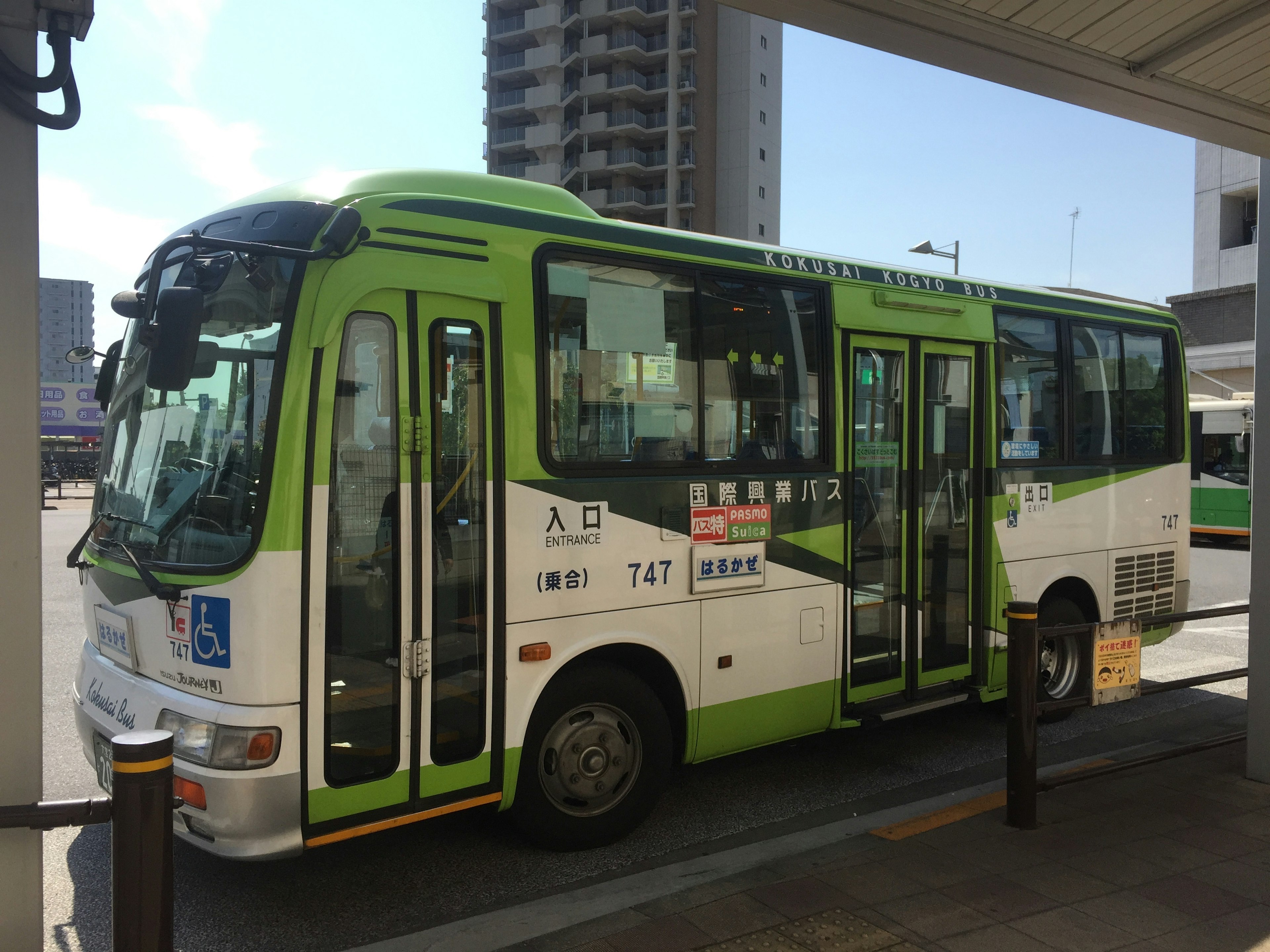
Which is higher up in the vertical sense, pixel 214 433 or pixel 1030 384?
pixel 1030 384

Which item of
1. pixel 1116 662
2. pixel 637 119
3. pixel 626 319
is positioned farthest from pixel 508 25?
pixel 1116 662

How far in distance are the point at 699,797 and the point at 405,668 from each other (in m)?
2.36

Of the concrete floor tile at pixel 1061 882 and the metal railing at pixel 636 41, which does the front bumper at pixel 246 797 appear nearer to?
the concrete floor tile at pixel 1061 882

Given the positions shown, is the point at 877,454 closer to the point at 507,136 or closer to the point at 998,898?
the point at 998,898

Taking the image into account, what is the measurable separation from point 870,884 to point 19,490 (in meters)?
3.60

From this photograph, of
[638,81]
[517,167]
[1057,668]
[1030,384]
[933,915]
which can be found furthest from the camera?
[517,167]

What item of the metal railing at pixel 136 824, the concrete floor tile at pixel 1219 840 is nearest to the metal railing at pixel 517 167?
the concrete floor tile at pixel 1219 840

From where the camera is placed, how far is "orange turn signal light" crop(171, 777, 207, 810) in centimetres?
384

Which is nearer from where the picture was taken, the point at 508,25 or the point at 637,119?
the point at 637,119

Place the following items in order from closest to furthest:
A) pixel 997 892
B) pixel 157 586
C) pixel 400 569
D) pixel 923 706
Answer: pixel 157 586, pixel 997 892, pixel 400 569, pixel 923 706

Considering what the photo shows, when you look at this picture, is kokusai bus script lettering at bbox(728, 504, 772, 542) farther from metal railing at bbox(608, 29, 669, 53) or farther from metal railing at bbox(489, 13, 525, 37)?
metal railing at bbox(489, 13, 525, 37)

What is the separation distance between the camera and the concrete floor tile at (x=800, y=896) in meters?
3.93

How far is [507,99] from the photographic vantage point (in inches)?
2525

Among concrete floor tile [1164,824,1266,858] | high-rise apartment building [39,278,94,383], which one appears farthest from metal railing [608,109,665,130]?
concrete floor tile [1164,824,1266,858]
